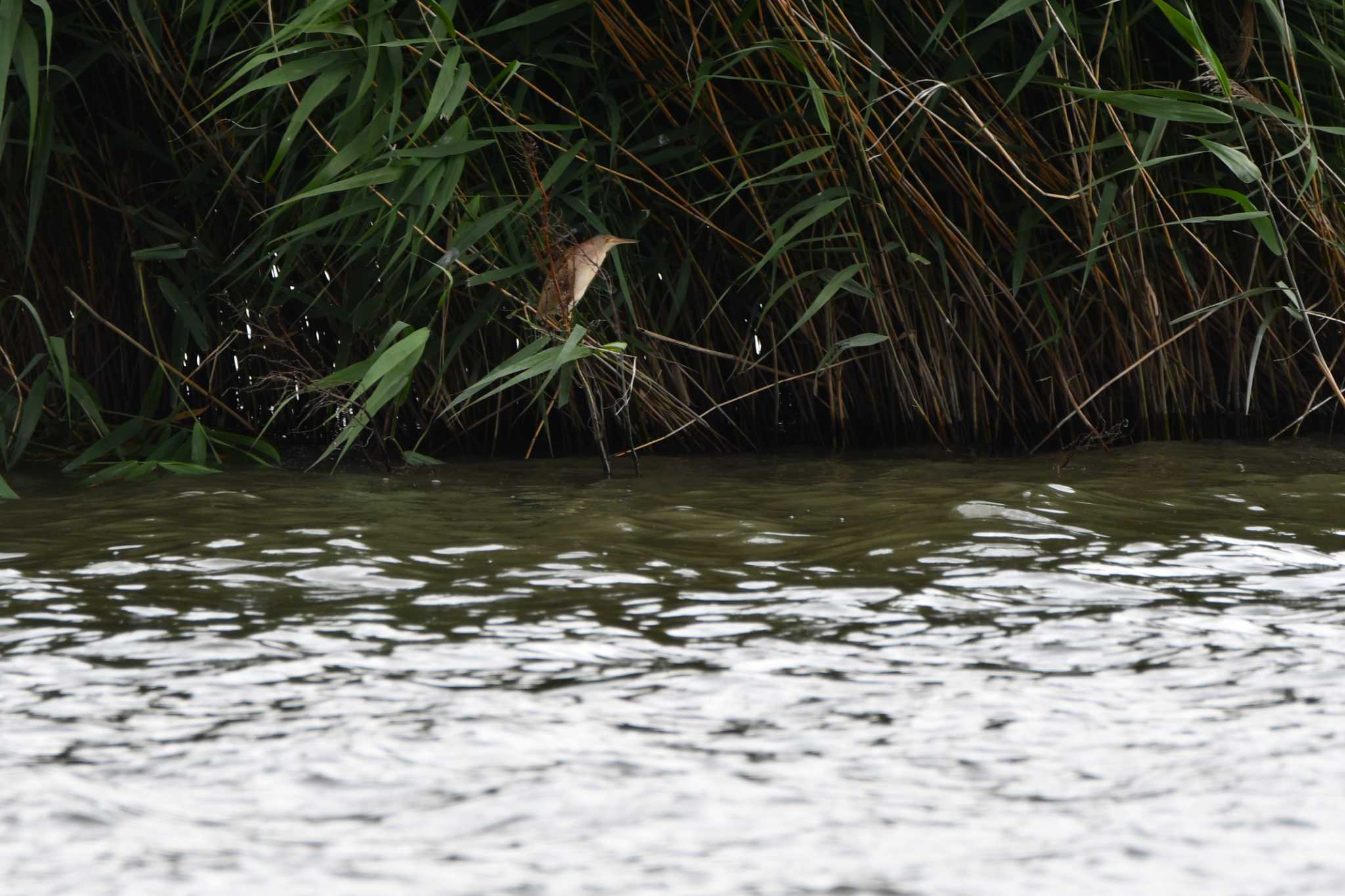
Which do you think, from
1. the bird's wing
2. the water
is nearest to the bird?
the bird's wing

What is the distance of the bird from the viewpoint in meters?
3.72

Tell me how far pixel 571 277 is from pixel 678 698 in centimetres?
191

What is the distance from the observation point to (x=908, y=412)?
14.7 ft

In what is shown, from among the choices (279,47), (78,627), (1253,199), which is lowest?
(78,627)

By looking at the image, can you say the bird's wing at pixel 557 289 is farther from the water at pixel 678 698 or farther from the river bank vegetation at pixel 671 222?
the water at pixel 678 698

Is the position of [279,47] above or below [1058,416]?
above

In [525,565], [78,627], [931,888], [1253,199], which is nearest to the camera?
[931,888]

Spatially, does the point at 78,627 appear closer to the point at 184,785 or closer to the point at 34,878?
the point at 184,785

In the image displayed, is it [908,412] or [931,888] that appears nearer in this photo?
[931,888]

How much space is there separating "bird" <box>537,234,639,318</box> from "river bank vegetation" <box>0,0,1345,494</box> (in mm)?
68

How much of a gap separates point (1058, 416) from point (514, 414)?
1.66 m

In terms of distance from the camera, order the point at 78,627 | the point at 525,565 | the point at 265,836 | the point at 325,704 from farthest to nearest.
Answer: the point at 525,565 < the point at 78,627 < the point at 325,704 < the point at 265,836

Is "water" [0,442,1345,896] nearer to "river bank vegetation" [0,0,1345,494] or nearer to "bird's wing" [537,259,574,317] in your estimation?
"bird's wing" [537,259,574,317]

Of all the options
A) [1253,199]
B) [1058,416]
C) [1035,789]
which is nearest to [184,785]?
[1035,789]
